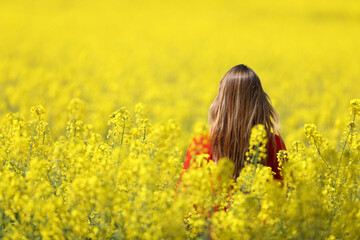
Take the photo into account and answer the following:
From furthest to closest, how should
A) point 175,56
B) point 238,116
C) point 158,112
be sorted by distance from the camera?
1. point 175,56
2. point 158,112
3. point 238,116

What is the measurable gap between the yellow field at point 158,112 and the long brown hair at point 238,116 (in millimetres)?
311

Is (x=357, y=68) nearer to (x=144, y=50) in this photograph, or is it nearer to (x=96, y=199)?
(x=144, y=50)

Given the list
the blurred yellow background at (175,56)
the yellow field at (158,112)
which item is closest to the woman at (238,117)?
the yellow field at (158,112)

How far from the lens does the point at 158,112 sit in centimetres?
841

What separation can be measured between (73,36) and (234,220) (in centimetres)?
1951

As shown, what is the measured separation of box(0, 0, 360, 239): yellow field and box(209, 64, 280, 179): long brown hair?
1.02 feet

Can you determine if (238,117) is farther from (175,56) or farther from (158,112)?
(175,56)

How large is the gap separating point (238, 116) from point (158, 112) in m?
5.44

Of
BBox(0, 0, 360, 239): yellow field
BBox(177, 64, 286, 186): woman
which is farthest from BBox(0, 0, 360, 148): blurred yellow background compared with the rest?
BBox(177, 64, 286, 186): woman

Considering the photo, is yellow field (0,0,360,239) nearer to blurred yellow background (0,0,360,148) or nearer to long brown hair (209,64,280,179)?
blurred yellow background (0,0,360,148)

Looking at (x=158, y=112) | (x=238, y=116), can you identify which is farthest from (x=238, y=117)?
(x=158, y=112)

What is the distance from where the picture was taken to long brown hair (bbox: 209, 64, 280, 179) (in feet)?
9.88

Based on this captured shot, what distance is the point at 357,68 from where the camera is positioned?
48.5 feet

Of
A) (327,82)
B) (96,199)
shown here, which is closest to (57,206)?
(96,199)
